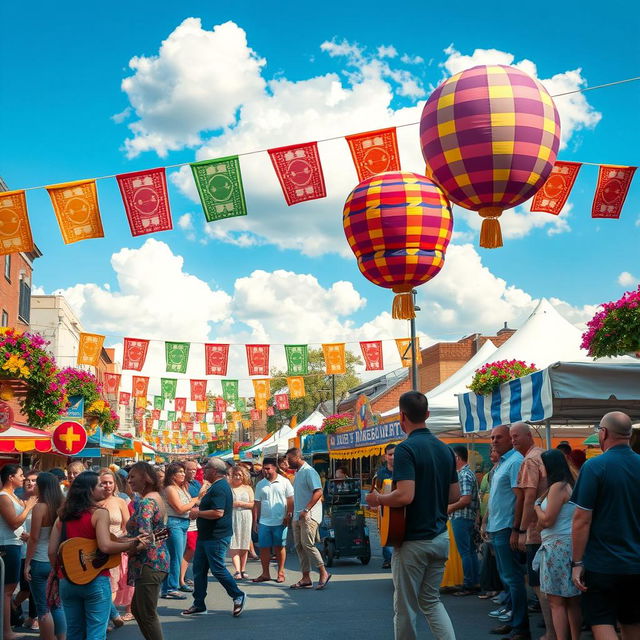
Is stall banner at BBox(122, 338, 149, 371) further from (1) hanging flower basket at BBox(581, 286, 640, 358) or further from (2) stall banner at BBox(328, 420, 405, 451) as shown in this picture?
(1) hanging flower basket at BBox(581, 286, 640, 358)

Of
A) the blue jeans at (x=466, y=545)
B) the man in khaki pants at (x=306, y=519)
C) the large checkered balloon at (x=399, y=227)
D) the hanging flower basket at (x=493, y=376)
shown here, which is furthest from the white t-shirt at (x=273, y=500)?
the large checkered balloon at (x=399, y=227)

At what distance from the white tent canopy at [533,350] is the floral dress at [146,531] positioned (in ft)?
29.3

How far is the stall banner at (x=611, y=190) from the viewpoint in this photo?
12930 mm

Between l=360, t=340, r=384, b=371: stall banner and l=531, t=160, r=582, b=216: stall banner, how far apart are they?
55.0 ft

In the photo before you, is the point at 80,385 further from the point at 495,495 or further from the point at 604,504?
the point at 604,504

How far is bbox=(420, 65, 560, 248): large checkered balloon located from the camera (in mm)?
6945

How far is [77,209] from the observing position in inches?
473

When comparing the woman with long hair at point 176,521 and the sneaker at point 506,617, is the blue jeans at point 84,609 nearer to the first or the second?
the sneaker at point 506,617

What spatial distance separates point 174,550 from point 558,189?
842cm

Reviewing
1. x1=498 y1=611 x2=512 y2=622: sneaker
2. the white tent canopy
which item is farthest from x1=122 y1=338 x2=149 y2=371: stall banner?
x1=498 y1=611 x2=512 y2=622: sneaker

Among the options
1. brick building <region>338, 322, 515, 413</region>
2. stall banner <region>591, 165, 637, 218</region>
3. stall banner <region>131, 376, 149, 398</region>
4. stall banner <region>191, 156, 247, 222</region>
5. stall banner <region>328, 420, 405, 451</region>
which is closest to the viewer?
stall banner <region>191, 156, 247, 222</region>

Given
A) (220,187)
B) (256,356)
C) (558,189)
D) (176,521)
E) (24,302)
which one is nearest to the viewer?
(176,521)

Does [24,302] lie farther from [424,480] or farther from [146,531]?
[424,480]

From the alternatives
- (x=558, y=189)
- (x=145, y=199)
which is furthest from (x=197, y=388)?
(x=558, y=189)
